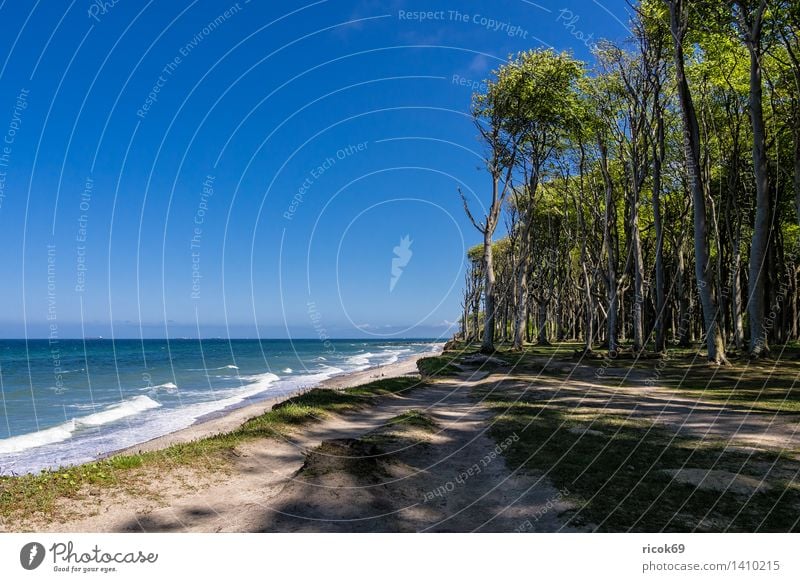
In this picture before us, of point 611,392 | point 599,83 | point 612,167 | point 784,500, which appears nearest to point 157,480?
point 784,500

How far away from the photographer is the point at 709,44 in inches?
960

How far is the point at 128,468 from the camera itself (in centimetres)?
899

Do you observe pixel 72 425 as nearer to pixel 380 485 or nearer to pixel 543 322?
pixel 380 485

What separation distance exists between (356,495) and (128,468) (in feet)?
15.1

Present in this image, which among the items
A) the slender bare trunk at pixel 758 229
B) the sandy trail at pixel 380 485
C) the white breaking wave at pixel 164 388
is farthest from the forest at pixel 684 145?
the white breaking wave at pixel 164 388

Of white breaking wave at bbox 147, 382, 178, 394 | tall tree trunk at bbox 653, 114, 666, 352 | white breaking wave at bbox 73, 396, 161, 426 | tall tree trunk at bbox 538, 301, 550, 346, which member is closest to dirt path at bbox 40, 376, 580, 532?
tall tree trunk at bbox 653, 114, 666, 352

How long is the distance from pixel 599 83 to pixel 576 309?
31.8 metres

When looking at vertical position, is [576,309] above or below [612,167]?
below

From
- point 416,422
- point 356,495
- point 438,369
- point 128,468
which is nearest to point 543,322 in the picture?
point 438,369

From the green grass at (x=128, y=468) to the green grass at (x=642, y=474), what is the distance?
5787 mm

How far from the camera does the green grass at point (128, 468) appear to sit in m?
7.35

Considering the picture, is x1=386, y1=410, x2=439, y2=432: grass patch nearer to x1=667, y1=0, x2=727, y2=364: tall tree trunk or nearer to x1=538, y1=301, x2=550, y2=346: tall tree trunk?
x1=667, y1=0, x2=727, y2=364: tall tree trunk

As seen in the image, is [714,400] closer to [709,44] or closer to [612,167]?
[709,44]

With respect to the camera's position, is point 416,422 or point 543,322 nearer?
point 416,422
